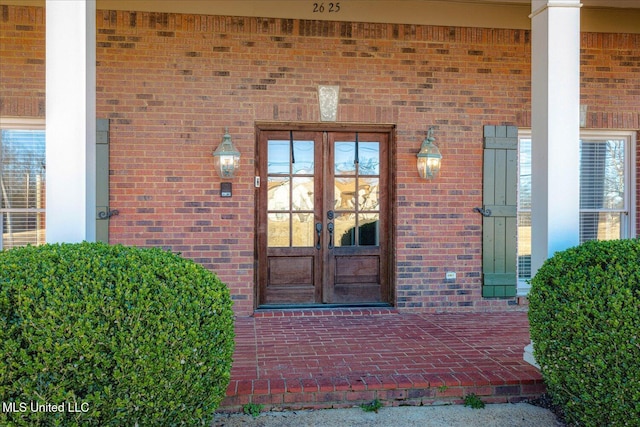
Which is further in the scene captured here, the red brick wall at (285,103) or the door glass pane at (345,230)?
the door glass pane at (345,230)

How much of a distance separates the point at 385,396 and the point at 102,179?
144 inches

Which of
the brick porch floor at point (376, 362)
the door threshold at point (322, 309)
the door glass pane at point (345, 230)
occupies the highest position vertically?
the door glass pane at point (345, 230)

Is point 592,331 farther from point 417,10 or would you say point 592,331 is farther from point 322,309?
point 417,10

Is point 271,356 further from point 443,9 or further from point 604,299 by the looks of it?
point 443,9

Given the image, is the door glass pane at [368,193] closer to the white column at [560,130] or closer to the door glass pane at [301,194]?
the door glass pane at [301,194]

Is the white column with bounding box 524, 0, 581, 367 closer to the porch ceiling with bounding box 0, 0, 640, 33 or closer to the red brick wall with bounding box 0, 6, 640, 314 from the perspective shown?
the red brick wall with bounding box 0, 6, 640, 314

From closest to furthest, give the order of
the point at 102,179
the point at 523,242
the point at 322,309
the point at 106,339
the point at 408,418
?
1. the point at 106,339
2. the point at 408,418
3. the point at 102,179
4. the point at 322,309
5. the point at 523,242

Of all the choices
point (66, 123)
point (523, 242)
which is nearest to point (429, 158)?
point (523, 242)

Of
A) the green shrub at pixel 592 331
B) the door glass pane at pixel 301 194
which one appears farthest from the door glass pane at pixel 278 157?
the green shrub at pixel 592 331

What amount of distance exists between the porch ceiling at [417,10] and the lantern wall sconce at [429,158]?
135 centimetres

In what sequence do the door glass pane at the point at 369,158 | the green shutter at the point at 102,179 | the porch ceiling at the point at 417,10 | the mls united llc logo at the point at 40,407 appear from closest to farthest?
the mls united llc logo at the point at 40,407
the green shutter at the point at 102,179
the porch ceiling at the point at 417,10
the door glass pane at the point at 369,158

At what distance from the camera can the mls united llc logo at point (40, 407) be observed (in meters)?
2.09

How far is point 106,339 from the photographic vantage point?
2.22 metres

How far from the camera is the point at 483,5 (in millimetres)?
5559
